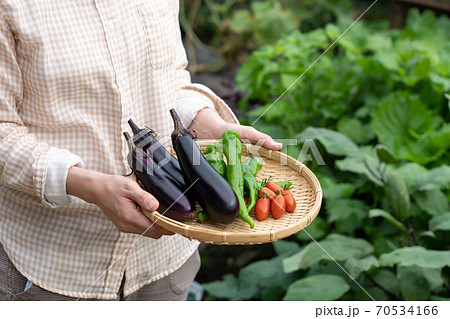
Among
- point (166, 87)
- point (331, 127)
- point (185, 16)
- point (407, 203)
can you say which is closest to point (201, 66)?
point (185, 16)

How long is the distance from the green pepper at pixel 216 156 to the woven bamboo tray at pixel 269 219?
Result: 4 cm

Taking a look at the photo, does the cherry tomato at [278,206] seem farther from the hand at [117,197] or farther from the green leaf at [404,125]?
the green leaf at [404,125]

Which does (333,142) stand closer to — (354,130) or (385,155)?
(385,155)

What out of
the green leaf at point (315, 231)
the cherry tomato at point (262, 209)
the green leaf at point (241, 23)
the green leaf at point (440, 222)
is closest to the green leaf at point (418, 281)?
the green leaf at point (440, 222)

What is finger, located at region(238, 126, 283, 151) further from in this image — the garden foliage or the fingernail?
the garden foliage

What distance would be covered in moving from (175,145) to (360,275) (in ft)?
4.02

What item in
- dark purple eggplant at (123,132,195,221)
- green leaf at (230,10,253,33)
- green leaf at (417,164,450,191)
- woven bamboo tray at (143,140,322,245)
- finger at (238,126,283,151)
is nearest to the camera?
woven bamboo tray at (143,140,322,245)

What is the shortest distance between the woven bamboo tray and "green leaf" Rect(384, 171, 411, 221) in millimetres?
906

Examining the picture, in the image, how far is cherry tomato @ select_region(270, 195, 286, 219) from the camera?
4.31 ft

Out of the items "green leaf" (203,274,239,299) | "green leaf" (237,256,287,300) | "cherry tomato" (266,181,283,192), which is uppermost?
"cherry tomato" (266,181,283,192)

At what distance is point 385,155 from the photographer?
237 centimetres

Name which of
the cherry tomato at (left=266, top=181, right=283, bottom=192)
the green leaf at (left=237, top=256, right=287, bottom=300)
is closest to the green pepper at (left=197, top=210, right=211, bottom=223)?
the cherry tomato at (left=266, top=181, right=283, bottom=192)

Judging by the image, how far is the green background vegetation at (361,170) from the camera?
215 cm
